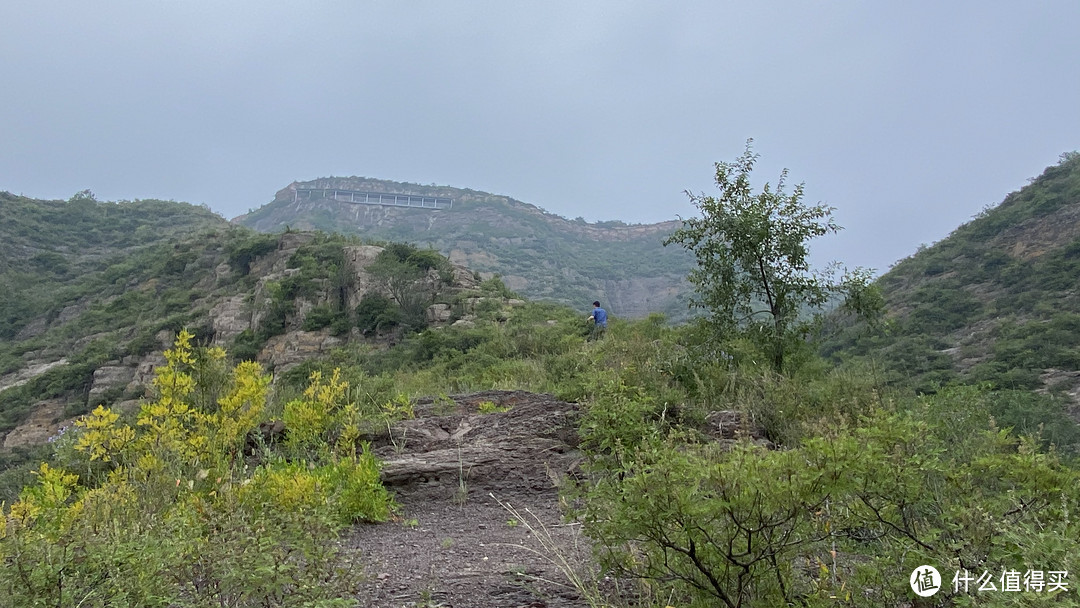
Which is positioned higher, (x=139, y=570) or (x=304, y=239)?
(x=304, y=239)

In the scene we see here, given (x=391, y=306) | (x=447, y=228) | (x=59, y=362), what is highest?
(x=447, y=228)

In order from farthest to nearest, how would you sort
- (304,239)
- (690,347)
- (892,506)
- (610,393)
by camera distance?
(304,239)
(690,347)
(610,393)
(892,506)

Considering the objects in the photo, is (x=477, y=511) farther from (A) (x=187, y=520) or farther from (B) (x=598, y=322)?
(B) (x=598, y=322)

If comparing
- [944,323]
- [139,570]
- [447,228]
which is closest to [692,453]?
[139,570]

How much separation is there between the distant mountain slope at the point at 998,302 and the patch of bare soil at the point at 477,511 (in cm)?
464

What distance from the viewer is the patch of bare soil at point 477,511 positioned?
2.59m

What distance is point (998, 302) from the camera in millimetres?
17172

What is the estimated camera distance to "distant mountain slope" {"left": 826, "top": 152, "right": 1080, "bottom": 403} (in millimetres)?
12344

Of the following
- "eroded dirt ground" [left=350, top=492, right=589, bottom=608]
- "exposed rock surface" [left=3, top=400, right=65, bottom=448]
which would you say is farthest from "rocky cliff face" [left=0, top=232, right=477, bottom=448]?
"eroded dirt ground" [left=350, top=492, right=589, bottom=608]

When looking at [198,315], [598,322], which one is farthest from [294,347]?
[598,322]

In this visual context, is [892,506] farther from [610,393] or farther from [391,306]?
[391,306]

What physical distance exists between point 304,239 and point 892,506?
98.8ft

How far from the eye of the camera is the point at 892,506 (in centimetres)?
183

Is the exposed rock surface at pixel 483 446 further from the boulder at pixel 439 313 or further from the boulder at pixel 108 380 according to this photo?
the boulder at pixel 108 380
